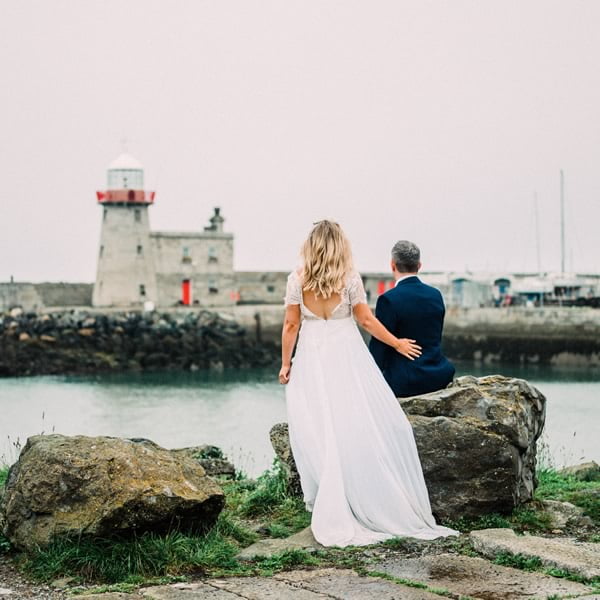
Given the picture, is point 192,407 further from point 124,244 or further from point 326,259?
point 326,259

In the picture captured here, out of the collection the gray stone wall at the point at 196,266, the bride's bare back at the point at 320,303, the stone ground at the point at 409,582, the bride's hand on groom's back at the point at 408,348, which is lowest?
the stone ground at the point at 409,582

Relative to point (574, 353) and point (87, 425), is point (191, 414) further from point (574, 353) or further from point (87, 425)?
point (574, 353)

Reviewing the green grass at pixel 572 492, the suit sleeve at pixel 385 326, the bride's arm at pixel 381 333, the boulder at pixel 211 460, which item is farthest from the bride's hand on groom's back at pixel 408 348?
the boulder at pixel 211 460

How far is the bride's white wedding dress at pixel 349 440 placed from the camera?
18.6 feet

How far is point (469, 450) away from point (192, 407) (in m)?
25.9

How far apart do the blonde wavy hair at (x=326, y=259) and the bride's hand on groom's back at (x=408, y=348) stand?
1.64 feet

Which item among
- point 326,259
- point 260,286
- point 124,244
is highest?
point 124,244

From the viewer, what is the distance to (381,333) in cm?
599

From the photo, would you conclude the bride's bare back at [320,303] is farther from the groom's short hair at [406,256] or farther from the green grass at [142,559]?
the green grass at [142,559]

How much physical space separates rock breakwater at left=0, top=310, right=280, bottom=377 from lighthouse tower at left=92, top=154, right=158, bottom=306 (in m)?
3.46

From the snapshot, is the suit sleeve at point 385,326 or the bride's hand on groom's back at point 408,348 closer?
the bride's hand on groom's back at point 408,348

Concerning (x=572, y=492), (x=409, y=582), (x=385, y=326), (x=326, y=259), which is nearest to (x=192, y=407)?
(x=572, y=492)

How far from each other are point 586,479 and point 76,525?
4.53 m

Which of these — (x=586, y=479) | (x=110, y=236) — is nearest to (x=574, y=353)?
(x=110, y=236)
